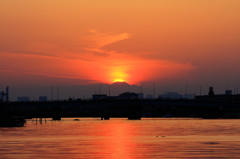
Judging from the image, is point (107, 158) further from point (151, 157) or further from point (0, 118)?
point (0, 118)

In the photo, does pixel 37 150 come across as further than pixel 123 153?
→ Yes

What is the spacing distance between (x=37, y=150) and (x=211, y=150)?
989 inches

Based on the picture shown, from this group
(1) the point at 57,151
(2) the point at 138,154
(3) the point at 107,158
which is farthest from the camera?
(1) the point at 57,151

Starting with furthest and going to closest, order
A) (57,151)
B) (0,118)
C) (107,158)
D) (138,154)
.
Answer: (0,118) → (57,151) → (138,154) → (107,158)

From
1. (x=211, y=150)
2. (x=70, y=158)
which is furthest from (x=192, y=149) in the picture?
(x=70, y=158)

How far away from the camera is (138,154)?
65.7m

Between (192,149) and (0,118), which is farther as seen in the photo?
(0,118)

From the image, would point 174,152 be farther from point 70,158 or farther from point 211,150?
point 70,158

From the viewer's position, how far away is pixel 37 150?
7169cm

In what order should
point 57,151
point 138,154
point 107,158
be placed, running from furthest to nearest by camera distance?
1. point 57,151
2. point 138,154
3. point 107,158

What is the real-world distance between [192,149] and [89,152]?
15444mm

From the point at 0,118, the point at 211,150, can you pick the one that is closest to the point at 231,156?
the point at 211,150

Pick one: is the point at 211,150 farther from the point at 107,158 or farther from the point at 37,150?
the point at 37,150

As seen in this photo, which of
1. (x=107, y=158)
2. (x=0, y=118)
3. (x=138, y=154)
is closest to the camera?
(x=107, y=158)
